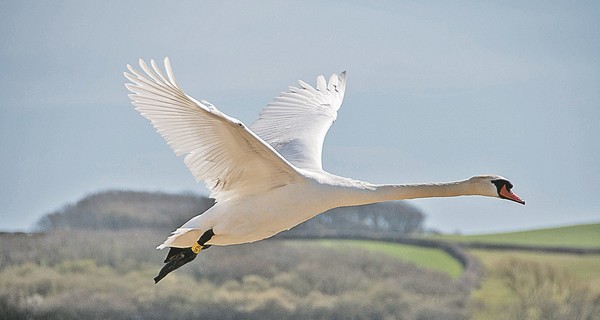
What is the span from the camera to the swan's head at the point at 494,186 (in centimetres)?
693

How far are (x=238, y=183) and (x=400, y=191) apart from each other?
872mm

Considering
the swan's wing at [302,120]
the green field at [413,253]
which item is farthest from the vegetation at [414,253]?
the swan's wing at [302,120]

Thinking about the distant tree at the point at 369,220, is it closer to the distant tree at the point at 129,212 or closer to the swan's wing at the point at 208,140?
the distant tree at the point at 129,212

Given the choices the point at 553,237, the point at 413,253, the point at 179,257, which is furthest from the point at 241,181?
the point at 553,237

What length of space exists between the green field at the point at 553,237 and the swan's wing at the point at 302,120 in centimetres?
1046

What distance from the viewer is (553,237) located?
19516mm

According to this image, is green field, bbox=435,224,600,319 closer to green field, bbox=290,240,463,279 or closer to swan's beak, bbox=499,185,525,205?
green field, bbox=290,240,463,279

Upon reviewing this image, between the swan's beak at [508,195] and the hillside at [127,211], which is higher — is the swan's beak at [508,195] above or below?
below

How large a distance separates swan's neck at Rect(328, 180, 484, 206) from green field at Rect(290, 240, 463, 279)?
34.7 ft

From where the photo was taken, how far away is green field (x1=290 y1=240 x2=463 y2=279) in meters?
17.8

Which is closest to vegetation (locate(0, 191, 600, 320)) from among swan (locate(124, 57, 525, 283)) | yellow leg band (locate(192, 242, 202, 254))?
yellow leg band (locate(192, 242, 202, 254))

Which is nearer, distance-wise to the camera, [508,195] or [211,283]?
[508,195]

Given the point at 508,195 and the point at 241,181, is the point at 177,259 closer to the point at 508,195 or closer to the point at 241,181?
the point at 241,181

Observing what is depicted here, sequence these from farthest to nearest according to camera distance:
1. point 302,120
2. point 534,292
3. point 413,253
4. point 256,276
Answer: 1. point 413,253
2. point 534,292
3. point 256,276
4. point 302,120
